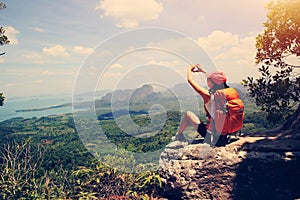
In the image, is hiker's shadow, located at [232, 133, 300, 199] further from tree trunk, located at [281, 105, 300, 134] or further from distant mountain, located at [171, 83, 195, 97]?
distant mountain, located at [171, 83, 195, 97]

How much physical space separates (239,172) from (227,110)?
1.11 m

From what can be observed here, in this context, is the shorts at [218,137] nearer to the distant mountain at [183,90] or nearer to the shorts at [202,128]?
the shorts at [202,128]

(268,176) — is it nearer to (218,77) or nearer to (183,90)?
(218,77)

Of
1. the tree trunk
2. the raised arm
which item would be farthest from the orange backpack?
the tree trunk

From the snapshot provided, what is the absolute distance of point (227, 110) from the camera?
446 centimetres

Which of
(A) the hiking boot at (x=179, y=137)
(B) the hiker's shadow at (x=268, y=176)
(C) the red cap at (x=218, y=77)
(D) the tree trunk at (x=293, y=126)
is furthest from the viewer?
(A) the hiking boot at (x=179, y=137)

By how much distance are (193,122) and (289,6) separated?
3.15m

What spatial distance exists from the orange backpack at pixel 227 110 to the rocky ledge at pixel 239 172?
1.67ft

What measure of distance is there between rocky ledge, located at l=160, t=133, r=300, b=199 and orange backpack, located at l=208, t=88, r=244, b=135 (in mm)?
509

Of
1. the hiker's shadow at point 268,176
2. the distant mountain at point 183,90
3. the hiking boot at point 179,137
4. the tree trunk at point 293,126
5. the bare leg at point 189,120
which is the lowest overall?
the hiker's shadow at point 268,176

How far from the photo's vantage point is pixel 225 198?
435 centimetres

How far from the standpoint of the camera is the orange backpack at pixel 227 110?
443 cm

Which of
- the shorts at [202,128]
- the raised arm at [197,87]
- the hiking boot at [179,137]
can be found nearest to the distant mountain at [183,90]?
the raised arm at [197,87]

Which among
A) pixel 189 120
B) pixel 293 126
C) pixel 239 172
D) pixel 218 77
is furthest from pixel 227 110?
pixel 293 126
